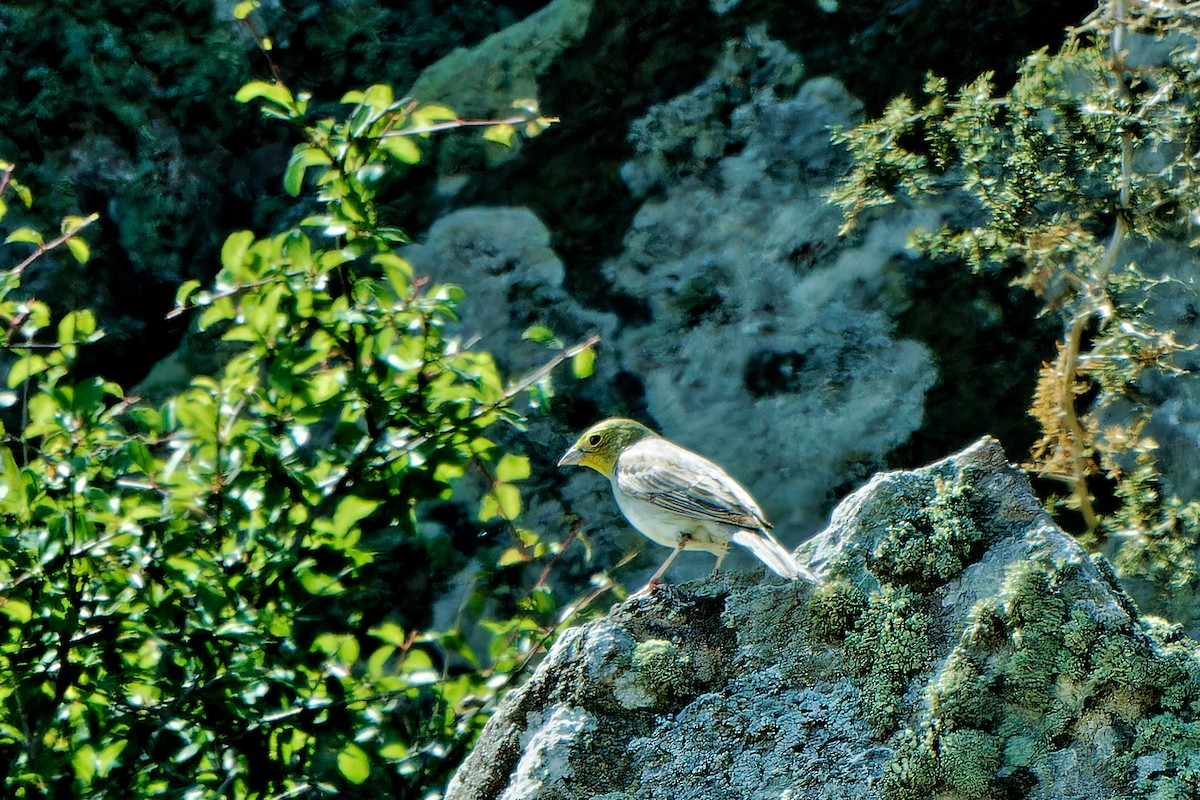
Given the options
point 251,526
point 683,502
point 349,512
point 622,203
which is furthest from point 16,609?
point 622,203

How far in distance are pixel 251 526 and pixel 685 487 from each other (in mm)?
1169

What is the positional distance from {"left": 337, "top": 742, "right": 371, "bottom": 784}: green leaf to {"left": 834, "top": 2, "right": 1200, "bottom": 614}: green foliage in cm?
245

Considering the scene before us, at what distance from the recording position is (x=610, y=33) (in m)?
5.43

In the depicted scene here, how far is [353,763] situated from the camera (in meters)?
3.46

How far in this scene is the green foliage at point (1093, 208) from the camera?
4.17 meters

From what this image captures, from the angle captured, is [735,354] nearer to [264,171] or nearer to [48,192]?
[264,171]

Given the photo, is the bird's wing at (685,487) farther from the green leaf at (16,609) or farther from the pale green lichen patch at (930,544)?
the green leaf at (16,609)

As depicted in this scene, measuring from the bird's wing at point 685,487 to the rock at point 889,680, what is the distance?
1.15 ft

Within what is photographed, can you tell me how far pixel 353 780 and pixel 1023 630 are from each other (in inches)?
74.0

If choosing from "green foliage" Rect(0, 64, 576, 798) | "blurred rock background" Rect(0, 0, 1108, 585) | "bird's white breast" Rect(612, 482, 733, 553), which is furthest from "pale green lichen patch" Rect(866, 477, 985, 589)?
"blurred rock background" Rect(0, 0, 1108, 585)

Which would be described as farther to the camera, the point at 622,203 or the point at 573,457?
the point at 622,203

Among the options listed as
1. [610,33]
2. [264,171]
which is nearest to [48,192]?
[264,171]

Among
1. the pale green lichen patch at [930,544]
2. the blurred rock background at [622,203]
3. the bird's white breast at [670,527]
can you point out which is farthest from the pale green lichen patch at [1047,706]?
the blurred rock background at [622,203]

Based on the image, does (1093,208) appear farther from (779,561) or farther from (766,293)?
(779,561)
